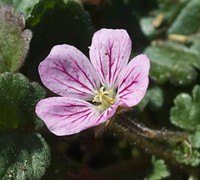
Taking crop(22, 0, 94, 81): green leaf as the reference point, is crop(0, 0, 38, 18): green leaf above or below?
above

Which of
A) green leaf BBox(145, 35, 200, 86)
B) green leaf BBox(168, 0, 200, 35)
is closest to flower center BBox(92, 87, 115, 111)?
green leaf BBox(145, 35, 200, 86)

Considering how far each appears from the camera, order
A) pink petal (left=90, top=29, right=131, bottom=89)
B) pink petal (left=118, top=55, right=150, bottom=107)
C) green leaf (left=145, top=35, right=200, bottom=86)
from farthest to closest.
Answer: green leaf (left=145, top=35, right=200, bottom=86)
pink petal (left=90, top=29, right=131, bottom=89)
pink petal (left=118, top=55, right=150, bottom=107)

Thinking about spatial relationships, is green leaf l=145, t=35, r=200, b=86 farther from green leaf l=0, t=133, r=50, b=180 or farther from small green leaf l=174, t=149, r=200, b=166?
green leaf l=0, t=133, r=50, b=180

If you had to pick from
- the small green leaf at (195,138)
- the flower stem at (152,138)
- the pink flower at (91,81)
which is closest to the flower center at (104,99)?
the pink flower at (91,81)

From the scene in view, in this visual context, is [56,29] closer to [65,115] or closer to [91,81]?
[91,81]

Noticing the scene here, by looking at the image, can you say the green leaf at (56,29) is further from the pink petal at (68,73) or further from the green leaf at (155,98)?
the green leaf at (155,98)

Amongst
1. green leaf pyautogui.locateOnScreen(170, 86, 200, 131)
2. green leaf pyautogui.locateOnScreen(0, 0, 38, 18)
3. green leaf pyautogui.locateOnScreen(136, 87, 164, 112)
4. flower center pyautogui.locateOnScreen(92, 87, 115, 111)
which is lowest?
green leaf pyautogui.locateOnScreen(136, 87, 164, 112)

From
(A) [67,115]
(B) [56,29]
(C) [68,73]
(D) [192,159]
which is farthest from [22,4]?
(D) [192,159]
